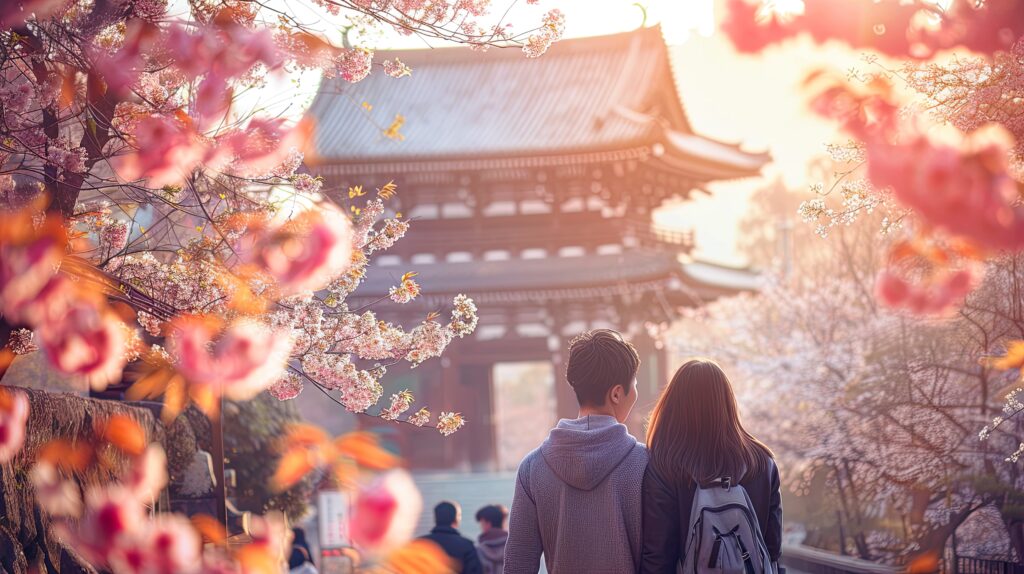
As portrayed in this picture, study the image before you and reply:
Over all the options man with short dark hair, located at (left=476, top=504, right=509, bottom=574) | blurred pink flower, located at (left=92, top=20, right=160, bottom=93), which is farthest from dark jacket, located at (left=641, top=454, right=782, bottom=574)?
man with short dark hair, located at (left=476, top=504, right=509, bottom=574)

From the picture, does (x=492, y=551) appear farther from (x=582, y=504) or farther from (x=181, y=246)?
(x=582, y=504)

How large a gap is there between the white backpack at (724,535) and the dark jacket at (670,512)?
0.05 m

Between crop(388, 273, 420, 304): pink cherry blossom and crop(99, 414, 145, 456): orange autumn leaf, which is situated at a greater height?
crop(388, 273, 420, 304): pink cherry blossom

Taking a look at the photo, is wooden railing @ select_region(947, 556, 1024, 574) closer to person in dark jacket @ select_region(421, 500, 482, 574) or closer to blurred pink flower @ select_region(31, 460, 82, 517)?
person in dark jacket @ select_region(421, 500, 482, 574)

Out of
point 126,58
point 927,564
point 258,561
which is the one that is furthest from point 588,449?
point 927,564

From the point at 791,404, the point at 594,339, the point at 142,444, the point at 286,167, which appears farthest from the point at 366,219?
the point at 791,404

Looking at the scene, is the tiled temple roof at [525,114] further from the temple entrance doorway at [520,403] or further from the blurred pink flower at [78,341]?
the temple entrance doorway at [520,403]

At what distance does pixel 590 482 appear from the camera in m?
3.71

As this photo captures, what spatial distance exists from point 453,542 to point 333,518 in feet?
25.8

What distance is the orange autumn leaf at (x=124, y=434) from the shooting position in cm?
648

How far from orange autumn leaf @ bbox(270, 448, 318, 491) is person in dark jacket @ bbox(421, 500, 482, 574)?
20.9 ft

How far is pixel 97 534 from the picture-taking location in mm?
2842

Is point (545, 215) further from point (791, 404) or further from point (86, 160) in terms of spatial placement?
point (86, 160)

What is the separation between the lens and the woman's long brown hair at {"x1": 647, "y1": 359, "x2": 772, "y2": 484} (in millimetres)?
3627
